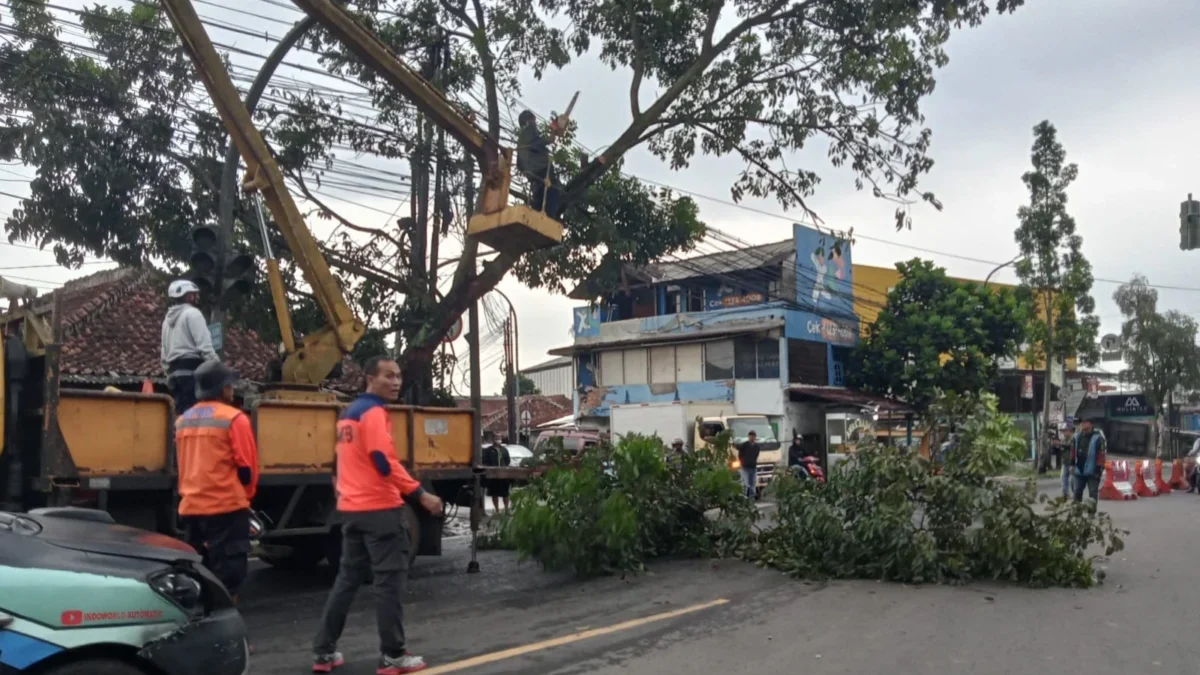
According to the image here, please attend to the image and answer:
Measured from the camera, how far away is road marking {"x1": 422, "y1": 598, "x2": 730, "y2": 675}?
6.32m

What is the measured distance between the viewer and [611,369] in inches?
1499

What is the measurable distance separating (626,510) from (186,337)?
440 cm

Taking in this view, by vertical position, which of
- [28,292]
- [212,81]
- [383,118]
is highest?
[383,118]

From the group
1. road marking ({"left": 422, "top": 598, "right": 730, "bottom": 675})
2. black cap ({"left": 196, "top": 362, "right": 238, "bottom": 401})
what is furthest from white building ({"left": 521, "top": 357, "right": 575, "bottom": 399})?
black cap ({"left": 196, "top": 362, "right": 238, "bottom": 401})

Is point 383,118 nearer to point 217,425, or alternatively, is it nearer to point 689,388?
point 217,425

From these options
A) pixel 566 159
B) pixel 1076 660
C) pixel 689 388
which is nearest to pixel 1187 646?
pixel 1076 660

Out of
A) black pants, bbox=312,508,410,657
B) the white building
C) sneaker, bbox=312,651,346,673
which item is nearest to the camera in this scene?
black pants, bbox=312,508,410,657

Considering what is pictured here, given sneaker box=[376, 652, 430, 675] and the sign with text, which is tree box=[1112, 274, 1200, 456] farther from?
sneaker box=[376, 652, 430, 675]

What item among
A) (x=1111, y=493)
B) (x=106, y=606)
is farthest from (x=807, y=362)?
(x=106, y=606)

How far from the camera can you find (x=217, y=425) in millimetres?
6219

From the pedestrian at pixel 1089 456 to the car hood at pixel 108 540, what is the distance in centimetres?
1366

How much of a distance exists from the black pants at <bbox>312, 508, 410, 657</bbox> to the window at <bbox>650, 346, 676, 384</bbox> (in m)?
30.2

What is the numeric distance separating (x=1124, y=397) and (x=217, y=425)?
50.7 m

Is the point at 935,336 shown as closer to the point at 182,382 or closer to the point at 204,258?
the point at 204,258
